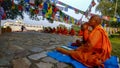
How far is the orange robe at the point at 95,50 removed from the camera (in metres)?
6.98

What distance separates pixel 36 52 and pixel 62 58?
93 cm

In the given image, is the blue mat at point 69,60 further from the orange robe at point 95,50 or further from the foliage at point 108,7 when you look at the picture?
the foliage at point 108,7

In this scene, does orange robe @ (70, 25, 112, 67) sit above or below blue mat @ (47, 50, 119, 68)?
above

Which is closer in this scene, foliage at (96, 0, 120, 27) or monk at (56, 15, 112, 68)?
monk at (56, 15, 112, 68)

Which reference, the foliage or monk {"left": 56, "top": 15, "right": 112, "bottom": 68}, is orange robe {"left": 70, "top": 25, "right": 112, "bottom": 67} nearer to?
monk {"left": 56, "top": 15, "right": 112, "bottom": 68}

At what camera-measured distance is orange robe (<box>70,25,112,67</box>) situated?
698 centimetres

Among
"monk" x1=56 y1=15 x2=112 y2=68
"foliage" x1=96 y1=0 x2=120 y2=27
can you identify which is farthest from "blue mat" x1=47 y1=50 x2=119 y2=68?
"foliage" x1=96 y1=0 x2=120 y2=27

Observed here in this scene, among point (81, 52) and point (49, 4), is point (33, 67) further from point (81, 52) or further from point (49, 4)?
point (49, 4)

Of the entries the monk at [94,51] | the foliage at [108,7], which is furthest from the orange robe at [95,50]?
the foliage at [108,7]

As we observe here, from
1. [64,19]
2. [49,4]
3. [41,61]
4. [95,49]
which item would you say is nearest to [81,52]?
[95,49]

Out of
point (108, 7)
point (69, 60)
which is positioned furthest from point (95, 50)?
point (108, 7)

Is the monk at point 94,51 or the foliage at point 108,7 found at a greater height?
the foliage at point 108,7

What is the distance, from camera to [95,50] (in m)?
7.17

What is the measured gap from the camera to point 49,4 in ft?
51.6
